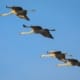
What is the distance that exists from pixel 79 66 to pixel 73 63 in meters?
1.36

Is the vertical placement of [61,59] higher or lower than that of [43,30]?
lower

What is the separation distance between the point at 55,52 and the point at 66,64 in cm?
511

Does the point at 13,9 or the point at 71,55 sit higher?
the point at 13,9

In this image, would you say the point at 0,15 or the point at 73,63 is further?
the point at 73,63

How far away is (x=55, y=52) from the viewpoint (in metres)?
115

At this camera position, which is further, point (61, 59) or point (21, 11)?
point (61, 59)

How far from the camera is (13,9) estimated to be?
358 feet

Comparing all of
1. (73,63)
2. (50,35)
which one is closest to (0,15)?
(50,35)

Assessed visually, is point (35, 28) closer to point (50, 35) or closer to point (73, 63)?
point (50, 35)

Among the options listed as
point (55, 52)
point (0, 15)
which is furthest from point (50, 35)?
point (0, 15)

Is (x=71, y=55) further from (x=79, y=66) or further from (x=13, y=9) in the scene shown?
(x=13, y=9)

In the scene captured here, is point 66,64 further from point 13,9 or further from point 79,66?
point 13,9

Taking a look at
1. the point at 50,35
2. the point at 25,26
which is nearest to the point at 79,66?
the point at 50,35

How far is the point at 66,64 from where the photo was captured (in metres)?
119
